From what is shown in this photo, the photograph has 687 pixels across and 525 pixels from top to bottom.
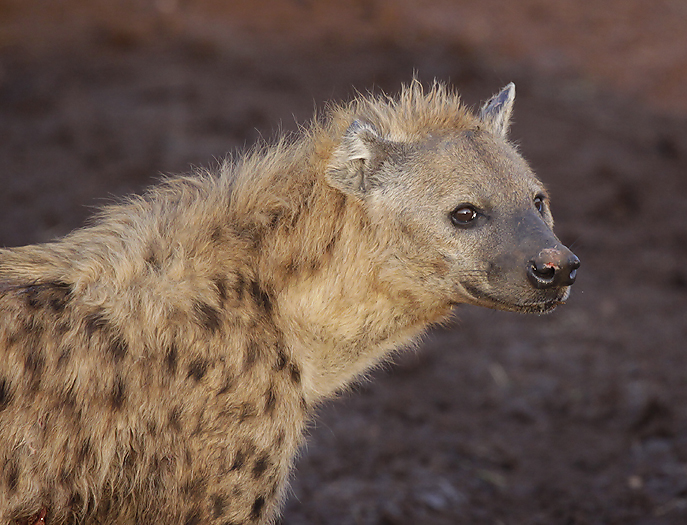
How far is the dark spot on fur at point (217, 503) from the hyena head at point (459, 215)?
0.81 meters

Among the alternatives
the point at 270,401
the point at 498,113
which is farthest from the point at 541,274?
the point at 270,401

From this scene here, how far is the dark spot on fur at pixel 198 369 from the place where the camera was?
→ 2117mm

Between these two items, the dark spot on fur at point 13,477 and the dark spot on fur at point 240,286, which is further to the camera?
the dark spot on fur at point 240,286

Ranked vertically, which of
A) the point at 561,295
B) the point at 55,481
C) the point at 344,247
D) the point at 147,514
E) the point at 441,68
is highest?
the point at 344,247

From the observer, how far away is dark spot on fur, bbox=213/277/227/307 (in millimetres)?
2227

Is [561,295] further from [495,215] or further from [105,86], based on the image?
[105,86]

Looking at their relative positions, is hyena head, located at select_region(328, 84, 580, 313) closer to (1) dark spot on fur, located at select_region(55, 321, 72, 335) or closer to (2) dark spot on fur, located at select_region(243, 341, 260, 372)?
(2) dark spot on fur, located at select_region(243, 341, 260, 372)

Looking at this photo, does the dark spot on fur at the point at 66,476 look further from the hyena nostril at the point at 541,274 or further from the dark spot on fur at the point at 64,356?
the hyena nostril at the point at 541,274

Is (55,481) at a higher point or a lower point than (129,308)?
lower

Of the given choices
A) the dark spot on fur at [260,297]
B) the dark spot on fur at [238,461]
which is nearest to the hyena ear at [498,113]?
the dark spot on fur at [260,297]

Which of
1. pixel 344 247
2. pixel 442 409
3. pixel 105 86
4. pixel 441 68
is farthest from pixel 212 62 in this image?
pixel 344 247

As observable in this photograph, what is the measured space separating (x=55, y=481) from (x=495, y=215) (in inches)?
55.8

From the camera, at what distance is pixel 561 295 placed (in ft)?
7.52

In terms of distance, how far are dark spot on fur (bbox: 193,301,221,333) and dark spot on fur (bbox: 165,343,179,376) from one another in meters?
0.10
